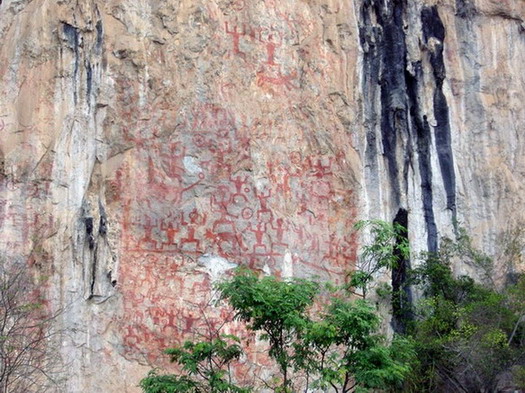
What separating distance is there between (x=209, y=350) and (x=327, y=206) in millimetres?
4827

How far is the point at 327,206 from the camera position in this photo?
475 inches

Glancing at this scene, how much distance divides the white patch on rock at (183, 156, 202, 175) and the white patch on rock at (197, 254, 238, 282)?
1083 millimetres

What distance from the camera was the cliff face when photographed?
10727mm

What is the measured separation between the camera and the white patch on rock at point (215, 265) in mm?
11195

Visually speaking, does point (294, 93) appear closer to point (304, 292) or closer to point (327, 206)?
point (327, 206)

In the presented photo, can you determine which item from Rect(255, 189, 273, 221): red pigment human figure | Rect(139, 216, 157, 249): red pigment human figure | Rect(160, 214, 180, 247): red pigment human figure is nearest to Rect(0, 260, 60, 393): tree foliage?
Rect(139, 216, 157, 249): red pigment human figure

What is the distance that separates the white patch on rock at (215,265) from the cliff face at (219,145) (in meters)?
0.02

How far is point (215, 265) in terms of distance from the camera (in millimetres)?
11250

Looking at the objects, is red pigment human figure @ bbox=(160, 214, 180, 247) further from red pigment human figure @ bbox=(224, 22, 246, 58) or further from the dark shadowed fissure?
the dark shadowed fissure

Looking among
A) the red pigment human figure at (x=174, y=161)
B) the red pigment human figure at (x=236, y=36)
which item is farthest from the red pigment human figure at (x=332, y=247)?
the red pigment human figure at (x=236, y=36)

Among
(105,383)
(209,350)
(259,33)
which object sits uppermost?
(259,33)

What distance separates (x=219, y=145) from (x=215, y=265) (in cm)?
157

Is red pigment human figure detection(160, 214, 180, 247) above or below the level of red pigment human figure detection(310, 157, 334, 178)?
below

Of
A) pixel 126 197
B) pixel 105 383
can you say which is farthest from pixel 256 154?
pixel 105 383
